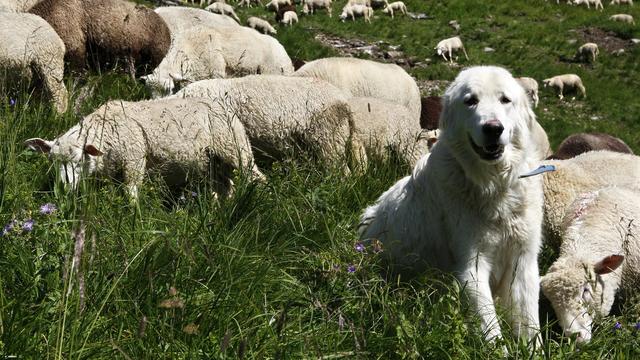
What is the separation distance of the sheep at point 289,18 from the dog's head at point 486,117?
20.7 m

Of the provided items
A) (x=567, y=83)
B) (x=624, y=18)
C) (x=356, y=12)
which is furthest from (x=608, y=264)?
(x=624, y=18)

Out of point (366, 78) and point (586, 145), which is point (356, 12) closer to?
point (366, 78)

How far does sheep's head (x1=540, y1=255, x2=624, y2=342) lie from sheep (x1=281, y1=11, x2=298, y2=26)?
20.8m

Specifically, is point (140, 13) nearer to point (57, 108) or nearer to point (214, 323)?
point (57, 108)

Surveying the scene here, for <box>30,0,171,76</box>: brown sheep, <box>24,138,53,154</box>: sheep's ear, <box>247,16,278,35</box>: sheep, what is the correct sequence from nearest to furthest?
<box>24,138,53,154</box>: sheep's ear < <box>30,0,171,76</box>: brown sheep < <box>247,16,278,35</box>: sheep

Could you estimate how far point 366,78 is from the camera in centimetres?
1305

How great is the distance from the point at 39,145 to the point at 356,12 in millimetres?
21905

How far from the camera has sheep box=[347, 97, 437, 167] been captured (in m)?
9.76

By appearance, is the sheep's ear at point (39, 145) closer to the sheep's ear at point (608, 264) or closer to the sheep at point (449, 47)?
the sheep's ear at point (608, 264)

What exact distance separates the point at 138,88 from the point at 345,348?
7.35m

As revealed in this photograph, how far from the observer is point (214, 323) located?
4.07 meters

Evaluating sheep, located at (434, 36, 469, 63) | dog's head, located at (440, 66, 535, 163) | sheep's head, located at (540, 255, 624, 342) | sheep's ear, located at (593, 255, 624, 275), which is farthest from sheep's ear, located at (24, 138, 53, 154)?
sheep, located at (434, 36, 469, 63)

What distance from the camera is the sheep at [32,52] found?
9586 millimetres

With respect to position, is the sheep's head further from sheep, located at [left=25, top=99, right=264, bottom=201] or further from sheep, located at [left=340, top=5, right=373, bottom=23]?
sheep, located at [left=340, top=5, right=373, bottom=23]
